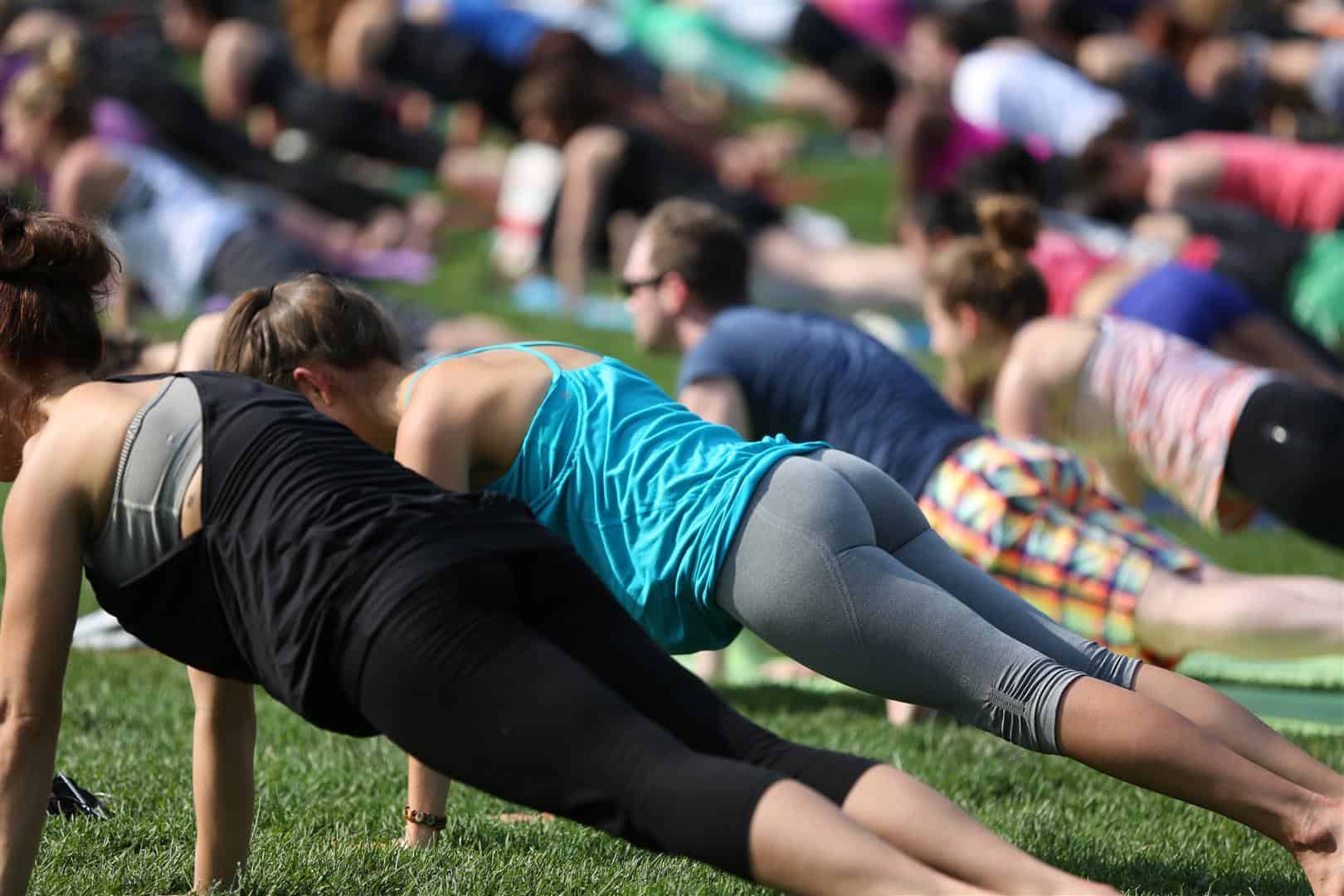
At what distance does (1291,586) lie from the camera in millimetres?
4906

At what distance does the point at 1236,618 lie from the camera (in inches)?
184

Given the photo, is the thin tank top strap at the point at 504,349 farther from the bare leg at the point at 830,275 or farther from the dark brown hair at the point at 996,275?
the bare leg at the point at 830,275

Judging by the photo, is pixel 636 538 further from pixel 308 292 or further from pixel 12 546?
pixel 12 546

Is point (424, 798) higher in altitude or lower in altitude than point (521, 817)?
higher

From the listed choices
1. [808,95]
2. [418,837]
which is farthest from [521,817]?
[808,95]

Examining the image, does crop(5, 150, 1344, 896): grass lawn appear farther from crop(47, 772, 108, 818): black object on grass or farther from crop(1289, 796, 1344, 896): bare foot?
crop(1289, 796, 1344, 896): bare foot

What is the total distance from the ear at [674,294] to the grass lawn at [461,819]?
119cm

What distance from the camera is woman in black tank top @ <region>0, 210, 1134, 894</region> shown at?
93.0 inches

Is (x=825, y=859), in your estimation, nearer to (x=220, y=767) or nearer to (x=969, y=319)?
(x=220, y=767)

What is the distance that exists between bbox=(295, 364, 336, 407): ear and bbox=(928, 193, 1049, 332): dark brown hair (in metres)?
2.74

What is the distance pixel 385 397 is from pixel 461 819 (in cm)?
110

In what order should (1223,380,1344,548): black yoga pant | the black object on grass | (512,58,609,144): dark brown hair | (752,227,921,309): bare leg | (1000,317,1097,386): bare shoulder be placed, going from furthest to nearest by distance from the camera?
(512,58,609,144): dark brown hair
(752,227,921,309): bare leg
(1000,317,1097,386): bare shoulder
(1223,380,1344,548): black yoga pant
the black object on grass

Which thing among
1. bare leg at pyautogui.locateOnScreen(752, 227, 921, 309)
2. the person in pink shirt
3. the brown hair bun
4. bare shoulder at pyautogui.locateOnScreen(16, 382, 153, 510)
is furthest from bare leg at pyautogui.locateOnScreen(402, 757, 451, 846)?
the person in pink shirt

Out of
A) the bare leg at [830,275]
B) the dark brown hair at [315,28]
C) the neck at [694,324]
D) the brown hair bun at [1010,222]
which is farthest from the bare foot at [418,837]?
the dark brown hair at [315,28]
